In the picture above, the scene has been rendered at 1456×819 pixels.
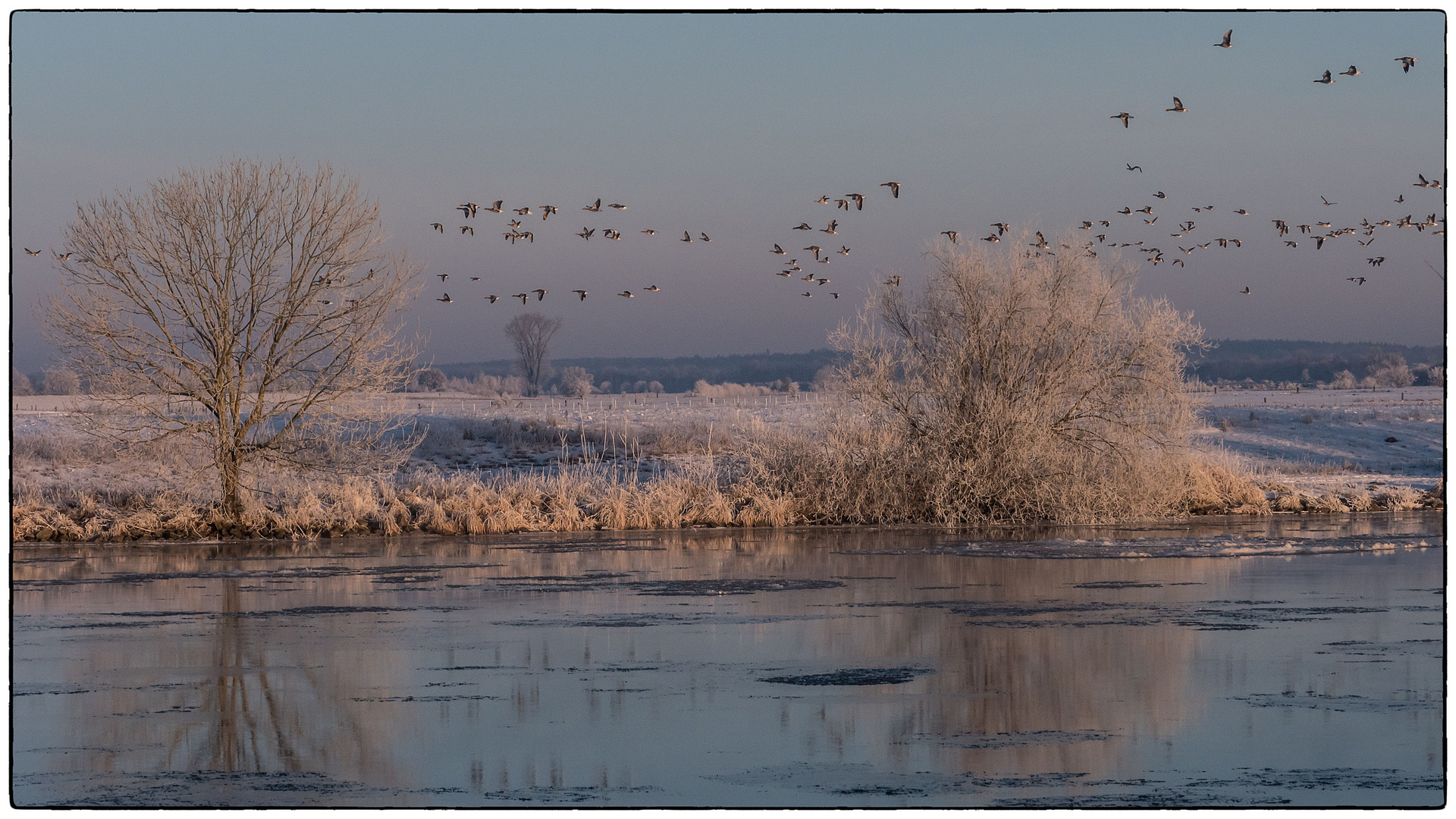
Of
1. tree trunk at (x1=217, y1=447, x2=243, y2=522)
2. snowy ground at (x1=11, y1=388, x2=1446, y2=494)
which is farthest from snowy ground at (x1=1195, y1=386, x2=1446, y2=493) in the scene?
tree trunk at (x1=217, y1=447, x2=243, y2=522)

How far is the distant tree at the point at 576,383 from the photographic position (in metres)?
85.1

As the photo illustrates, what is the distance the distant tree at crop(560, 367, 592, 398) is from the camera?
8512cm

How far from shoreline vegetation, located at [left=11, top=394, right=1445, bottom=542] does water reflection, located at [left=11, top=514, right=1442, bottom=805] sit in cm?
436

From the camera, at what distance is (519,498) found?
2688cm

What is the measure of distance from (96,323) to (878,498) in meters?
13.6

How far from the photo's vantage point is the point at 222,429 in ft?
78.3

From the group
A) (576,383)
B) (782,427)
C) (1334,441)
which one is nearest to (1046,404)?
(782,427)

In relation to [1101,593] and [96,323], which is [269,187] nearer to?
[96,323]

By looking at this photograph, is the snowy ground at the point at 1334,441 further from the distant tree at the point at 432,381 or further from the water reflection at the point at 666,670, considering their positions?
the distant tree at the point at 432,381

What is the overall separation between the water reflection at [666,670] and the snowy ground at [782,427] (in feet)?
30.4

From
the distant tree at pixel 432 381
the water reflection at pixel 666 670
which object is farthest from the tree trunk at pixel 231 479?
the distant tree at pixel 432 381

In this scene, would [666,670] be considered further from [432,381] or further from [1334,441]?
[432,381]

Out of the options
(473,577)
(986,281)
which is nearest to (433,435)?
(986,281)

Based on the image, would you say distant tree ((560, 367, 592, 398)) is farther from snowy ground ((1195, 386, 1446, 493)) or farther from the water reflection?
the water reflection
